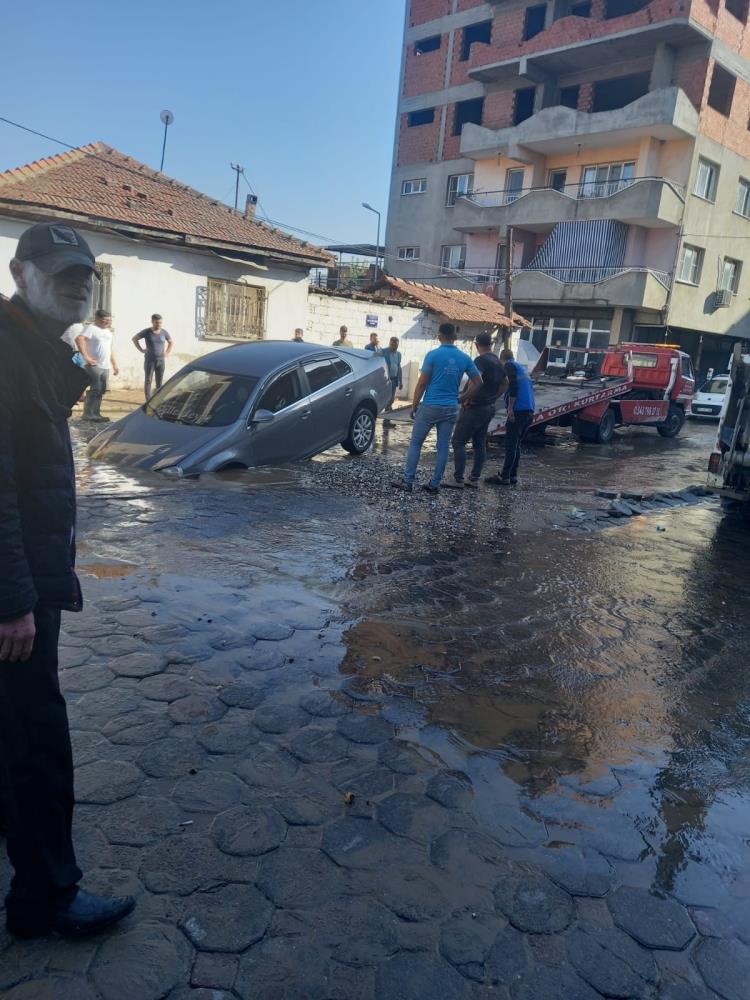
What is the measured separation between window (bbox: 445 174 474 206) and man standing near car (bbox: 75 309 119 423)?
29582 mm

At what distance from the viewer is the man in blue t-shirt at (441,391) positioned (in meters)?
8.55

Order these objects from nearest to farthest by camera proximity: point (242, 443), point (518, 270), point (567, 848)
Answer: point (567, 848) → point (242, 443) → point (518, 270)

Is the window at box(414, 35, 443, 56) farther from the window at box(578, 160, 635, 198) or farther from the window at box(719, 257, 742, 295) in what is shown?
the window at box(719, 257, 742, 295)

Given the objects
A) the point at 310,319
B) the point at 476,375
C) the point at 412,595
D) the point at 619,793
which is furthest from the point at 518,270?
the point at 619,793

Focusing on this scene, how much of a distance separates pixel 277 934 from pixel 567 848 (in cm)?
115

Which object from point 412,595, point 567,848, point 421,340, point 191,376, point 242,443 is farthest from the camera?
point 421,340

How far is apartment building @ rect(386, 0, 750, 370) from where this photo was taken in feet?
96.9

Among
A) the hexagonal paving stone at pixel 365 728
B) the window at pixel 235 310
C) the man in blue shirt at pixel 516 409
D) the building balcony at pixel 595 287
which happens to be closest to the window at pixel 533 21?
the building balcony at pixel 595 287

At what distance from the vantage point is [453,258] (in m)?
37.6

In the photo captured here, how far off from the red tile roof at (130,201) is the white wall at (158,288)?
536 mm

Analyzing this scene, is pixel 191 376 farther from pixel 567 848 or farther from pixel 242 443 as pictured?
pixel 567 848

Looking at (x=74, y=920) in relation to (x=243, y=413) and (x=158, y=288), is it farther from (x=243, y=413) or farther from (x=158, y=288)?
(x=158, y=288)

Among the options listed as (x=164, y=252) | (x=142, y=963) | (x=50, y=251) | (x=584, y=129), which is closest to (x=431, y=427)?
(x=50, y=251)

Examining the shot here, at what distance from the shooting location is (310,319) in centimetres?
1981
